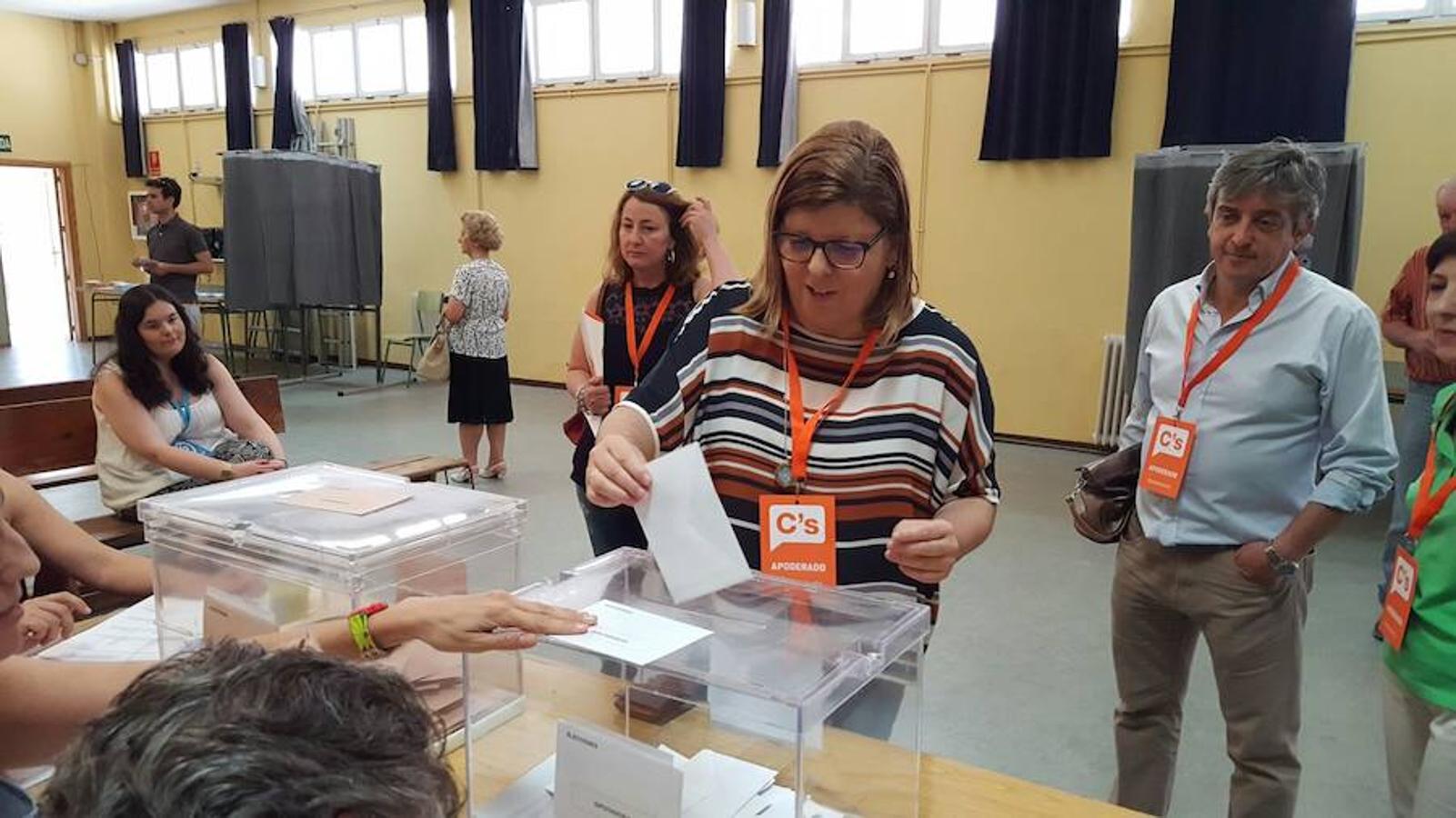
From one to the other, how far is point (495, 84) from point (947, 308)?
170 inches

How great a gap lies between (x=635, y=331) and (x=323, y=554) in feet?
4.62

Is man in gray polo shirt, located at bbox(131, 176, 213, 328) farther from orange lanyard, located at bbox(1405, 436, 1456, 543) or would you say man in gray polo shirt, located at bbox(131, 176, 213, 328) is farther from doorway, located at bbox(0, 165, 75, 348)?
orange lanyard, located at bbox(1405, 436, 1456, 543)

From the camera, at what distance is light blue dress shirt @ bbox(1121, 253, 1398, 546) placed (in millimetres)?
1678

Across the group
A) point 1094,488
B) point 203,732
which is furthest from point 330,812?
point 1094,488

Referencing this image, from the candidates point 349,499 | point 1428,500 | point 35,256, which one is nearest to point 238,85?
point 35,256

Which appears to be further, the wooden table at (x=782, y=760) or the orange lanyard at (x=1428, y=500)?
the orange lanyard at (x=1428, y=500)

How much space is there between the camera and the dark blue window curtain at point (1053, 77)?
5.58m

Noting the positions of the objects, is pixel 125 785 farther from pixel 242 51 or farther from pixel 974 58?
pixel 242 51

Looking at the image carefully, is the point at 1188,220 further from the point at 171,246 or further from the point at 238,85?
the point at 238,85

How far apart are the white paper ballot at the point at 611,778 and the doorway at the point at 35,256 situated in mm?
12438

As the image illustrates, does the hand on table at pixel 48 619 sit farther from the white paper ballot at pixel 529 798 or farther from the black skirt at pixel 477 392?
the black skirt at pixel 477 392

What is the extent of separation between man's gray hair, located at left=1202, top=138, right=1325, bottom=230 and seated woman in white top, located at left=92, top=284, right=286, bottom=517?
102 inches

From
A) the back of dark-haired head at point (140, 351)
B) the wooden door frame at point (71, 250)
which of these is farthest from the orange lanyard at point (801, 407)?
the wooden door frame at point (71, 250)

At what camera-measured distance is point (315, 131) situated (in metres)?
9.36
